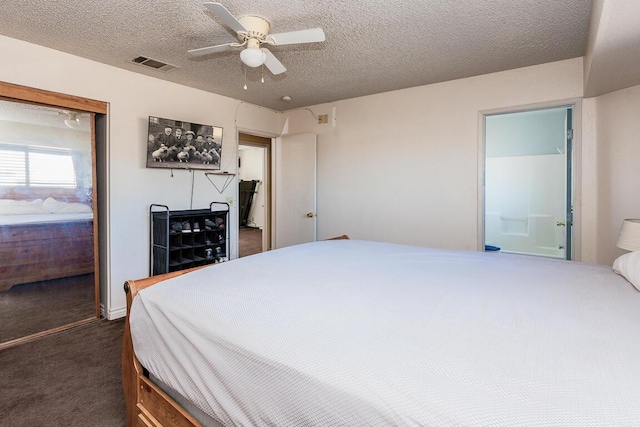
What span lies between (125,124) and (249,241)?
4.42 m

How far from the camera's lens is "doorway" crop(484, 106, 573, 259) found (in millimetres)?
4906

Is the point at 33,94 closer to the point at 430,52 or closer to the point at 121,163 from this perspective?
the point at 121,163

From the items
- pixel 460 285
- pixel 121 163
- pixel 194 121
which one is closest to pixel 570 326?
pixel 460 285

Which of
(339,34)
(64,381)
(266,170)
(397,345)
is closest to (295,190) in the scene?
(266,170)

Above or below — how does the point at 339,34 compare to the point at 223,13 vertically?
above

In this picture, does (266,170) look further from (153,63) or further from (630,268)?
(630,268)

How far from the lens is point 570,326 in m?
1.05

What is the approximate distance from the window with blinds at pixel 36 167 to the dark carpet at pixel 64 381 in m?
1.36

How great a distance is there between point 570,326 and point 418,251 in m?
1.30

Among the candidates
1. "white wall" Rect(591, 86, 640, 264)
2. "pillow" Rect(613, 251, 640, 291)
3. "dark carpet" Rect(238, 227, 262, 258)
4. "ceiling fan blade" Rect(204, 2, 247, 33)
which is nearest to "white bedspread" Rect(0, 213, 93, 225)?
"ceiling fan blade" Rect(204, 2, 247, 33)

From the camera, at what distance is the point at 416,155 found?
3783 mm

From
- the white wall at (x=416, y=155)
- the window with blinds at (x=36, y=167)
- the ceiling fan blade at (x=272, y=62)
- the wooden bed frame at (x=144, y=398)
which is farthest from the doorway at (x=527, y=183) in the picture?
the window with blinds at (x=36, y=167)

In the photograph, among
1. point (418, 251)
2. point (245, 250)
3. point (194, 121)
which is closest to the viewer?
point (418, 251)

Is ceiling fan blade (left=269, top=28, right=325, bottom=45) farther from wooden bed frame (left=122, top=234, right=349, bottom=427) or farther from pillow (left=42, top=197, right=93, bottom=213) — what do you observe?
pillow (left=42, top=197, right=93, bottom=213)
